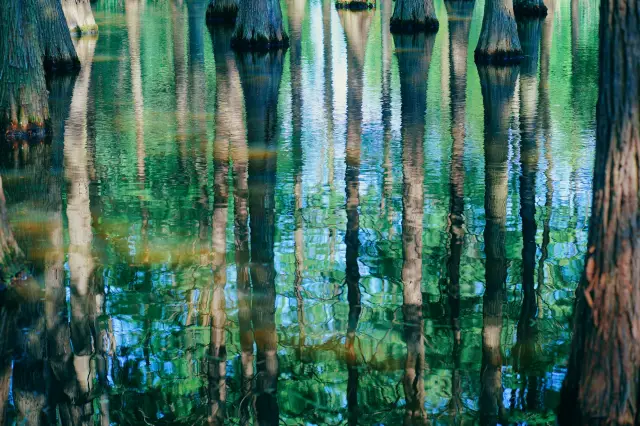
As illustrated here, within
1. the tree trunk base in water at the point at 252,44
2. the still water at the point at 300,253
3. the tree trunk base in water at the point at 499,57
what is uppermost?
the tree trunk base in water at the point at 252,44

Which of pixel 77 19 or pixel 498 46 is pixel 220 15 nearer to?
pixel 77 19

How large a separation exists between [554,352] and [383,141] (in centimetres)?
711

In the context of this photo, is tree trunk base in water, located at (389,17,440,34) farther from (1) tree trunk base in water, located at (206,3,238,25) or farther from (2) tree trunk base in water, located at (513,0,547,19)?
(1) tree trunk base in water, located at (206,3,238,25)

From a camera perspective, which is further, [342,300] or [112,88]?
[112,88]

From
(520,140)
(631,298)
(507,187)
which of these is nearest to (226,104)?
(520,140)

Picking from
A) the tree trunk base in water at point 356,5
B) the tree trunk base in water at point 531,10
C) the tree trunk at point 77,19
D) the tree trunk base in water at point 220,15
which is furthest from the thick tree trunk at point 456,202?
the tree trunk base in water at point 356,5

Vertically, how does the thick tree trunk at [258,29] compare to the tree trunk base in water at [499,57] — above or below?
above

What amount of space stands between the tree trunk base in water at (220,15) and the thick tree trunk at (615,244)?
29.0 m

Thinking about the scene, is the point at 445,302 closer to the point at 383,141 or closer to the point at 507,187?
the point at 507,187

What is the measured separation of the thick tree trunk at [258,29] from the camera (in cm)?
2375

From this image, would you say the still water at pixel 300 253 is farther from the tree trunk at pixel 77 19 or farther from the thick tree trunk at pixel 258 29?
the tree trunk at pixel 77 19

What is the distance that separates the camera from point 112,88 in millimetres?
18125

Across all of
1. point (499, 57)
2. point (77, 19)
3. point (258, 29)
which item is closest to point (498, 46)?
point (499, 57)

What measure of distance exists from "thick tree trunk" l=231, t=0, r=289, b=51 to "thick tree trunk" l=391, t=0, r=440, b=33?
592 centimetres
